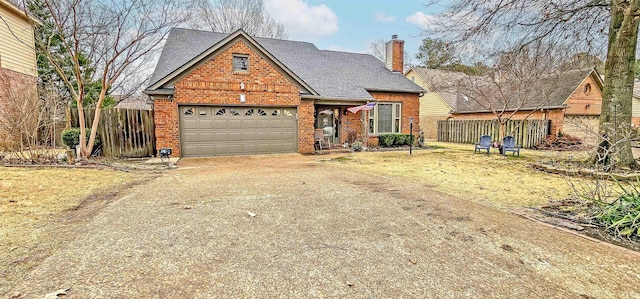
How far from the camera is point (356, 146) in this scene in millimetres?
13906

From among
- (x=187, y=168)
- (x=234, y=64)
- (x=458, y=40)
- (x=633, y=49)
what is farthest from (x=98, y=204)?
(x=633, y=49)

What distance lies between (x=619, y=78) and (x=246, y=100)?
11427 millimetres

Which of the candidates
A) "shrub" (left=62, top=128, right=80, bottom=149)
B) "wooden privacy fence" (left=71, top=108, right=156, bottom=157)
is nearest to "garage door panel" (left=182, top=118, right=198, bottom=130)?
"wooden privacy fence" (left=71, top=108, right=156, bottom=157)

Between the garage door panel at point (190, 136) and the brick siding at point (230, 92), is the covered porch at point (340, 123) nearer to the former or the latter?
the brick siding at point (230, 92)

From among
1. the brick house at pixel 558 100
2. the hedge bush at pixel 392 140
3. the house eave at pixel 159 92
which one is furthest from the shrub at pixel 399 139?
the house eave at pixel 159 92

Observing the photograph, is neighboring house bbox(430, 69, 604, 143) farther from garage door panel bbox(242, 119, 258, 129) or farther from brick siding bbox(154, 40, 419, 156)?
garage door panel bbox(242, 119, 258, 129)

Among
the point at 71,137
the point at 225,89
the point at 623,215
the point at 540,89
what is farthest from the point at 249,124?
the point at 540,89

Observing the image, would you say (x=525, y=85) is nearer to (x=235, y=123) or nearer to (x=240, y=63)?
(x=240, y=63)

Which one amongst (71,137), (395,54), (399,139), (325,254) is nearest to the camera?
(325,254)

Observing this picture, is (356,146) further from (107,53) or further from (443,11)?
(107,53)

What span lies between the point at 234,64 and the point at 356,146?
6329 mm

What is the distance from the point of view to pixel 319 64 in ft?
55.3

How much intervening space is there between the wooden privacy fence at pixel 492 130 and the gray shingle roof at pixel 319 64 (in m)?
5.15

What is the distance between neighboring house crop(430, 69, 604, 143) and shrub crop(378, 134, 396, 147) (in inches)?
230
